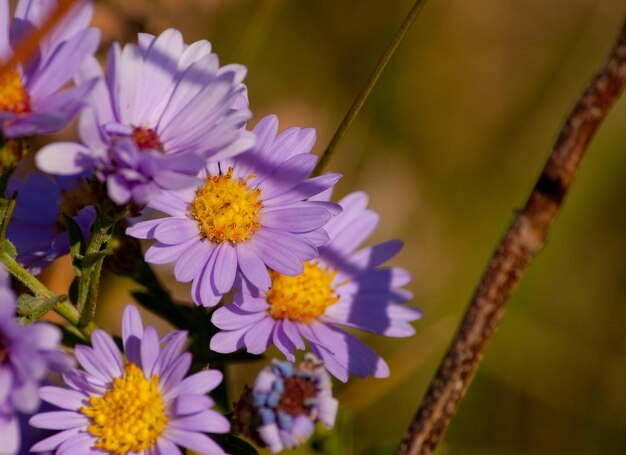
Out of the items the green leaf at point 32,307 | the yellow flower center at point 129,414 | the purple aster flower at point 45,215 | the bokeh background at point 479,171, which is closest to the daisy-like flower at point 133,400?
the yellow flower center at point 129,414

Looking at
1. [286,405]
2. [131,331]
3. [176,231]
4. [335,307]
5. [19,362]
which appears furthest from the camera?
[335,307]

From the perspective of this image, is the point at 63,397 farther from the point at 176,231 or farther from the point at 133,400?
the point at 176,231

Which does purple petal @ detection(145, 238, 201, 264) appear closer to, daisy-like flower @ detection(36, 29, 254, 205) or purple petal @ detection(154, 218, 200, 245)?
purple petal @ detection(154, 218, 200, 245)

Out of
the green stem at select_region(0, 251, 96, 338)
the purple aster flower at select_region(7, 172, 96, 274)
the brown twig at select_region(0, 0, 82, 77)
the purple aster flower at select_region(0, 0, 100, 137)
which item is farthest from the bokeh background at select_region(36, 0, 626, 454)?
the brown twig at select_region(0, 0, 82, 77)

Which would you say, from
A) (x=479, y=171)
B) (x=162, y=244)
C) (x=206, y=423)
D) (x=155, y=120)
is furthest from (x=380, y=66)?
(x=479, y=171)

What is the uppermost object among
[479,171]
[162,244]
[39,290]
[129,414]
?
[479,171]

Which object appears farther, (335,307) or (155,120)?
(335,307)

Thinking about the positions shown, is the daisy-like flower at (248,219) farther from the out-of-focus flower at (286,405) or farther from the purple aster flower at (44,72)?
the purple aster flower at (44,72)
